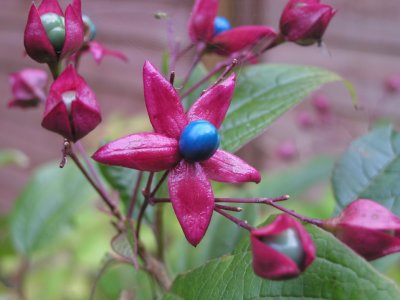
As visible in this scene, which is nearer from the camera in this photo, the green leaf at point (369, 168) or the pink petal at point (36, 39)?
the pink petal at point (36, 39)

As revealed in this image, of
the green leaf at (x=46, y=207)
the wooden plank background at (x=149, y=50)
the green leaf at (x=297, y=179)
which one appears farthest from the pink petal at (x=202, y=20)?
the green leaf at (x=297, y=179)

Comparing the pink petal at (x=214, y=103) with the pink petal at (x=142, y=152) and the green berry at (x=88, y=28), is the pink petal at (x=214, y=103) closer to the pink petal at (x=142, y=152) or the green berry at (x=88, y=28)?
the pink petal at (x=142, y=152)

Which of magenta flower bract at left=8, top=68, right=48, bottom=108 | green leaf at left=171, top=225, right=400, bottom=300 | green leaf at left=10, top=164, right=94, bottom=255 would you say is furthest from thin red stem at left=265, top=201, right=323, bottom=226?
green leaf at left=10, top=164, right=94, bottom=255

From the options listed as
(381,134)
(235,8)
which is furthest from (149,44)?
(381,134)

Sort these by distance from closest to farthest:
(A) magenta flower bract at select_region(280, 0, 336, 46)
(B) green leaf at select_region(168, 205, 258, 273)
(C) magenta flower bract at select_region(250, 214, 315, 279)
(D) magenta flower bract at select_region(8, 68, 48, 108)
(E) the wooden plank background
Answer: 1. (C) magenta flower bract at select_region(250, 214, 315, 279)
2. (A) magenta flower bract at select_region(280, 0, 336, 46)
3. (D) magenta flower bract at select_region(8, 68, 48, 108)
4. (B) green leaf at select_region(168, 205, 258, 273)
5. (E) the wooden plank background

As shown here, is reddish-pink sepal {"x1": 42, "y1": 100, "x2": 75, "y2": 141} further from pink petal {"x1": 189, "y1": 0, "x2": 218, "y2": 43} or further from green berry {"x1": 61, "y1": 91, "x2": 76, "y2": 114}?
pink petal {"x1": 189, "y1": 0, "x2": 218, "y2": 43}

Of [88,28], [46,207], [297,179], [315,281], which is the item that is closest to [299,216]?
[315,281]
